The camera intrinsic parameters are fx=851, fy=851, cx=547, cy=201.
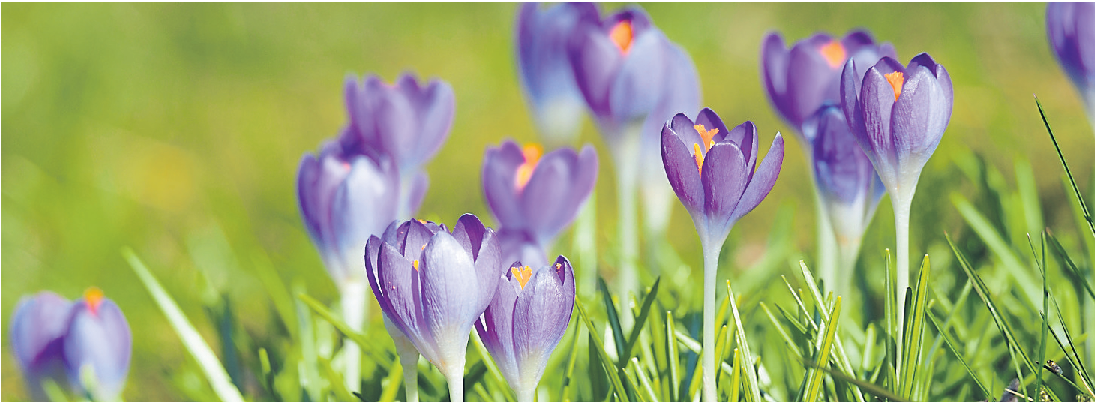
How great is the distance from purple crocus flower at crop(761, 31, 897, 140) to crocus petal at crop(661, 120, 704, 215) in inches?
7.1

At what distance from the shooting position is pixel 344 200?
57cm

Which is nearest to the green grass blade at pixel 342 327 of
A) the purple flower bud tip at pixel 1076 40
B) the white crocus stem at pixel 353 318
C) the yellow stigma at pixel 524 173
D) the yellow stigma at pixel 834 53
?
the white crocus stem at pixel 353 318

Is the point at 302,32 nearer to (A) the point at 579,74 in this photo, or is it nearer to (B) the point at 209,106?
(B) the point at 209,106

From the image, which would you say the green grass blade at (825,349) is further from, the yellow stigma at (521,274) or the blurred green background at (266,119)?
the blurred green background at (266,119)

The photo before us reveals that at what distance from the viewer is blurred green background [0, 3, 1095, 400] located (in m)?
1.09

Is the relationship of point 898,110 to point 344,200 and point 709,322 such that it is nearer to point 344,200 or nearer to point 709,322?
point 709,322

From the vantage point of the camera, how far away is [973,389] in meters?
0.61

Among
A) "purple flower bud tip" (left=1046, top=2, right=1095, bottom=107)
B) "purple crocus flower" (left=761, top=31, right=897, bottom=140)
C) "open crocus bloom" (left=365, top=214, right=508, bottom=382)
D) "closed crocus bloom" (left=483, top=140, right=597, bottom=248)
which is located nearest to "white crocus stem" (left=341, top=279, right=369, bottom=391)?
"closed crocus bloom" (left=483, top=140, right=597, bottom=248)

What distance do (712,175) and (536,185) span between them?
0.67 feet

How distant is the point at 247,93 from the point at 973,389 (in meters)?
1.62

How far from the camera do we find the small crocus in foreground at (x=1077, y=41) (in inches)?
21.6

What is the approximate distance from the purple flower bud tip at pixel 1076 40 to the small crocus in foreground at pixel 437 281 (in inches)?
16.7

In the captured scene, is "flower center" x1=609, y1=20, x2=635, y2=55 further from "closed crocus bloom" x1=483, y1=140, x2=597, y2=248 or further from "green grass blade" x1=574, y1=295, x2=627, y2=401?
"green grass blade" x1=574, y1=295, x2=627, y2=401

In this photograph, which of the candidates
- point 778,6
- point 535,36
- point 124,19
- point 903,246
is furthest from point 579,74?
point 124,19
